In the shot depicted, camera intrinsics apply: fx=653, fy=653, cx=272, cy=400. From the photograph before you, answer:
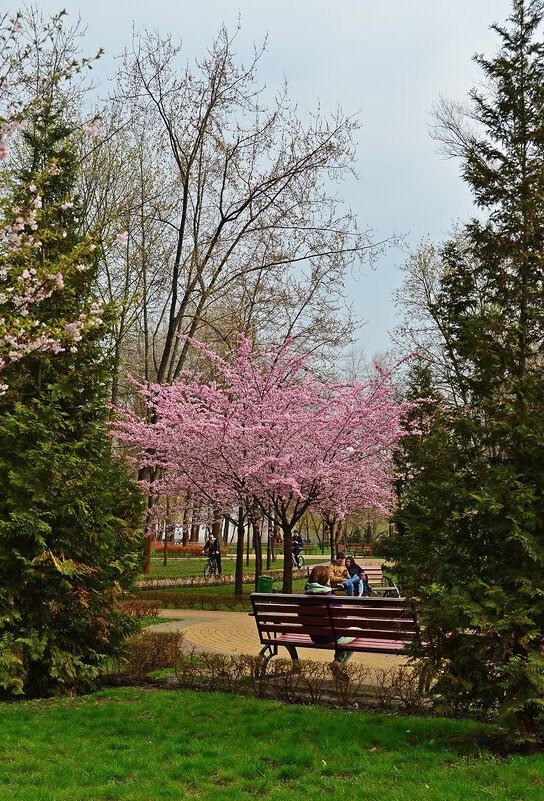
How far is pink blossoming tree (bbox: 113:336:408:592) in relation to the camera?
1448 centimetres

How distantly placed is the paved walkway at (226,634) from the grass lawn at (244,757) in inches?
142

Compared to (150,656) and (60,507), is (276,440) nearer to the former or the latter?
(150,656)

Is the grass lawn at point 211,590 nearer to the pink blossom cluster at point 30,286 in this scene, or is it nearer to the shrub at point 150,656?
the shrub at point 150,656

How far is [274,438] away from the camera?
Result: 1466 cm

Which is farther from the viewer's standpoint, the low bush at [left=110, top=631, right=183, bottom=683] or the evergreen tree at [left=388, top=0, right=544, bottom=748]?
the low bush at [left=110, top=631, right=183, bottom=683]

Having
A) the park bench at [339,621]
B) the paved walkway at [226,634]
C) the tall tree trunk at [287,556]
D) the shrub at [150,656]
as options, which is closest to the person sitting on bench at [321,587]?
the park bench at [339,621]

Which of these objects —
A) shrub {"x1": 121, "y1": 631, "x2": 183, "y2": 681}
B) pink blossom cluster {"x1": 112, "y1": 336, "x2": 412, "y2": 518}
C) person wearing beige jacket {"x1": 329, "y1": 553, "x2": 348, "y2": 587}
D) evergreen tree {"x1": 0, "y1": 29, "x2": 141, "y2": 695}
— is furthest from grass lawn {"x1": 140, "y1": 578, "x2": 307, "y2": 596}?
evergreen tree {"x1": 0, "y1": 29, "x2": 141, "y2": 695}

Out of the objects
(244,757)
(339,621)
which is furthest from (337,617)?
(244,757)

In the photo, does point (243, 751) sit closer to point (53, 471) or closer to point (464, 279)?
point (53, 471)

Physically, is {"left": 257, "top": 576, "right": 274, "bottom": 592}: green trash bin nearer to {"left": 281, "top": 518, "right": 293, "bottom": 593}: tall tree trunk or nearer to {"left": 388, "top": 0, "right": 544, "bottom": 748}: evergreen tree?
{"left": 281, "top": 518, "right": 293, "bottom": 593}: tall tree trunk

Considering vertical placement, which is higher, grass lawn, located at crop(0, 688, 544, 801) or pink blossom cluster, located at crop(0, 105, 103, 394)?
pink blossom cluster, located at crop(0, 105, 103, 394)

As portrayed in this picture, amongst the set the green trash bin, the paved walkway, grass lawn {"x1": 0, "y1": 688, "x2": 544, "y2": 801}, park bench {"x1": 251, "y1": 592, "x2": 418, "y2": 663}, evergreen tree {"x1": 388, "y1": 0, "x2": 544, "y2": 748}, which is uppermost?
evergreen tree {"x1": 388, "y1": 0, "x2": 544, "y2": 748}

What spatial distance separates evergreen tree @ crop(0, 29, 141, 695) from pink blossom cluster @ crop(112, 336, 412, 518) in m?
6.48

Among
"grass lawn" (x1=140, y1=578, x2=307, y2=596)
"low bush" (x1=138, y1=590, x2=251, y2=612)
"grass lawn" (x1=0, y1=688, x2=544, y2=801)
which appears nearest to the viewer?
"grass lawn" (x1=0, y1=688, x2=544, y2=801)
